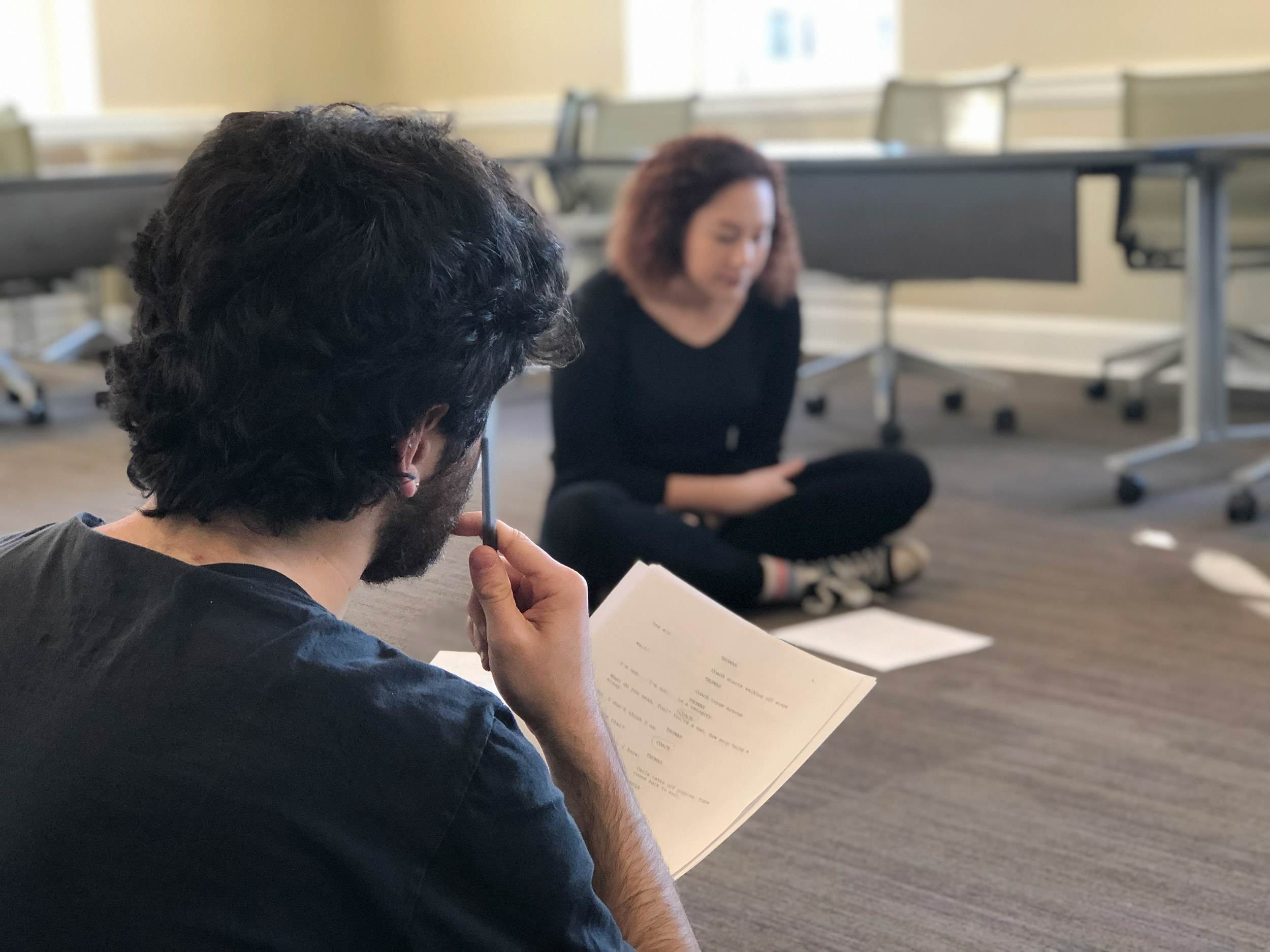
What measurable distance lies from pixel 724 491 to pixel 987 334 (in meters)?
3.00

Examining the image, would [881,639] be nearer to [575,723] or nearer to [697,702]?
[697,702]

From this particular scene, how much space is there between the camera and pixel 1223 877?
1509 mm


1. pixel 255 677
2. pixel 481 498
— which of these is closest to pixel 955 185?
pixel 481 498

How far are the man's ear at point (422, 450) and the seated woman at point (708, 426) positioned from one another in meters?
1.58

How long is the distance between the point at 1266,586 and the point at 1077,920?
1325 mm

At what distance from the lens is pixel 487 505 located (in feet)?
2.83

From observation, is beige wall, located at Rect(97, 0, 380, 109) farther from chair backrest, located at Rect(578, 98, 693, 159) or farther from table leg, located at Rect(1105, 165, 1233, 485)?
table leg, located at Rect(1105, 165, 1233, 485)

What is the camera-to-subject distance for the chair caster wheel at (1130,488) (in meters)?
3.20

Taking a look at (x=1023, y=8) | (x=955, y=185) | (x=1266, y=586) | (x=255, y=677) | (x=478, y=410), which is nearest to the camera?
(x=255, y=677)

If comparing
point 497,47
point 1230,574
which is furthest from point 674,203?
point 497,47

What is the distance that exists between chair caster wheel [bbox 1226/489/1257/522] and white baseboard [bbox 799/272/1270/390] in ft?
4.78

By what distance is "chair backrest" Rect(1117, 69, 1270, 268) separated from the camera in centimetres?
402

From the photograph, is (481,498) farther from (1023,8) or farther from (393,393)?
(1023,8)

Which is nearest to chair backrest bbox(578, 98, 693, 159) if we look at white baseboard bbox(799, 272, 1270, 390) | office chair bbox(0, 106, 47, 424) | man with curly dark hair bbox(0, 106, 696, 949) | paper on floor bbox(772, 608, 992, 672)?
white baseboard bbox(799, 272, 1270, 390)
